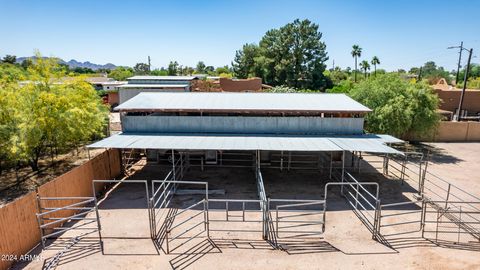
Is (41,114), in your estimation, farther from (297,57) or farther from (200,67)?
(200,67)

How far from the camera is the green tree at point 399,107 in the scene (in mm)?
20172

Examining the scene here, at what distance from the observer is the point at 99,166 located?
1385 centimetres

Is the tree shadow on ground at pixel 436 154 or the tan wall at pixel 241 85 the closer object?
the tree shadow on ground at pixel 436 154

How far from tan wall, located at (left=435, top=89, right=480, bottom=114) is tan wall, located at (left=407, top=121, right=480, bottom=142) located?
9692mm

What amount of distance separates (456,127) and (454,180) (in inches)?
489

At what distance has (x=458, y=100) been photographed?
34531 mm

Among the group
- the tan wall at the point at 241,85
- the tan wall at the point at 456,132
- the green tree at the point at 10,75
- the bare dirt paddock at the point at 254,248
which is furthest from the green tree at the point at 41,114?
the tan wall at the point at 456,132

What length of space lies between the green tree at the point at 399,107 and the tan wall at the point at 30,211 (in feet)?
60.1

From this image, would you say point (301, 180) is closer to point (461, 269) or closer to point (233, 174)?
point (233, 174)

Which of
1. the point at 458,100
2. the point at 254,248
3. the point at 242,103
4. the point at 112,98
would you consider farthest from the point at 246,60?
the point at 254,248

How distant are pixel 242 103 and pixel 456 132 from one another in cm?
2057

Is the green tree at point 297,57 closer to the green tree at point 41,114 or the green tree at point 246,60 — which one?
the green tree at point 246,60

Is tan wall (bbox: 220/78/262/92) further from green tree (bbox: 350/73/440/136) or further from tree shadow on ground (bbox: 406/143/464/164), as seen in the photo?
tree shadow on ground (bbox: 406/143/464/164)

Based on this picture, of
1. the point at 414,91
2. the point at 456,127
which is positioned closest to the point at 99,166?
the point at 414,91
